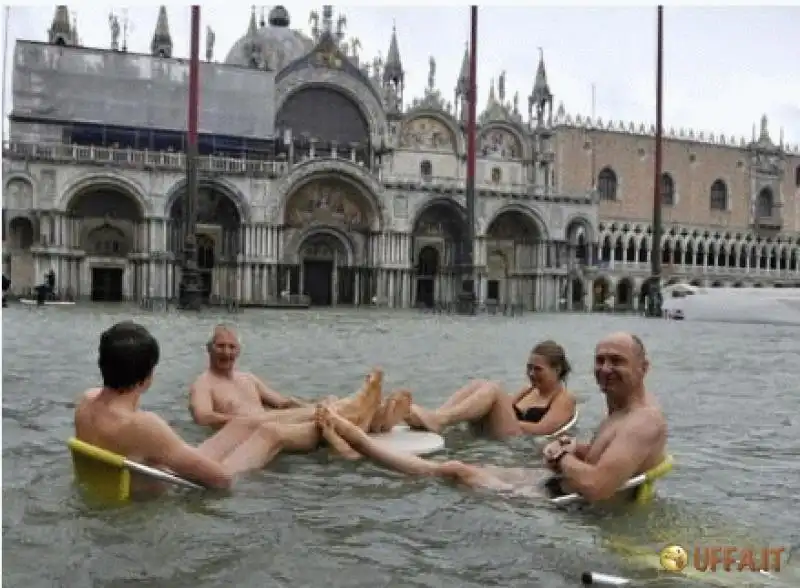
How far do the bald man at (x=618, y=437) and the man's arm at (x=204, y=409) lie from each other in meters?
2.27

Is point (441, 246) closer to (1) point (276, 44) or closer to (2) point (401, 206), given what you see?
(2) point (401, 206)

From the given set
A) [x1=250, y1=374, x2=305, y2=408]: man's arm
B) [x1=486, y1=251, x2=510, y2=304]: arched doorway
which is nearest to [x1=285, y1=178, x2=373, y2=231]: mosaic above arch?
[x1=486, y1=251, x2=510, y2=304]: arched doorway

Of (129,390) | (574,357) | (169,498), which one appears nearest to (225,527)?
(169,498)

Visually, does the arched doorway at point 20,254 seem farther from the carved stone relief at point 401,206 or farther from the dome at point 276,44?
the carved stone relief at point 401,206

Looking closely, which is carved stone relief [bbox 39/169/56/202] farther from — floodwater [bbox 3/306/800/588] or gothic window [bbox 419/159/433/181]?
floodwater [bbox 3/306/800/588]

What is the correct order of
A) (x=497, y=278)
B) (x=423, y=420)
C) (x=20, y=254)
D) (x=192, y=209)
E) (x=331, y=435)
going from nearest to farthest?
(x=331, y=435), (x=423, y=420), (x=192, y=209), (x=20, y=254), (x=497, y=278)

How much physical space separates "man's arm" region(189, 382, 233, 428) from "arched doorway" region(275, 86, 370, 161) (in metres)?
32.8

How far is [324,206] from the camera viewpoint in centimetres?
3669

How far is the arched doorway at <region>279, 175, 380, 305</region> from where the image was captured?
36.3 m

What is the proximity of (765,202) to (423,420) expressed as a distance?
164 feet

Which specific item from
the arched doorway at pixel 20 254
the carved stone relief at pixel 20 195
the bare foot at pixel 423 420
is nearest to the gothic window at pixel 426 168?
the carved stone relief at pixel 20 195

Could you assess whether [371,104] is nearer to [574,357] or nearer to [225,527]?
[574,357]

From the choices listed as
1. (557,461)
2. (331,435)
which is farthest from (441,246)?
(557,461)

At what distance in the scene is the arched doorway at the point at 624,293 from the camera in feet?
146
